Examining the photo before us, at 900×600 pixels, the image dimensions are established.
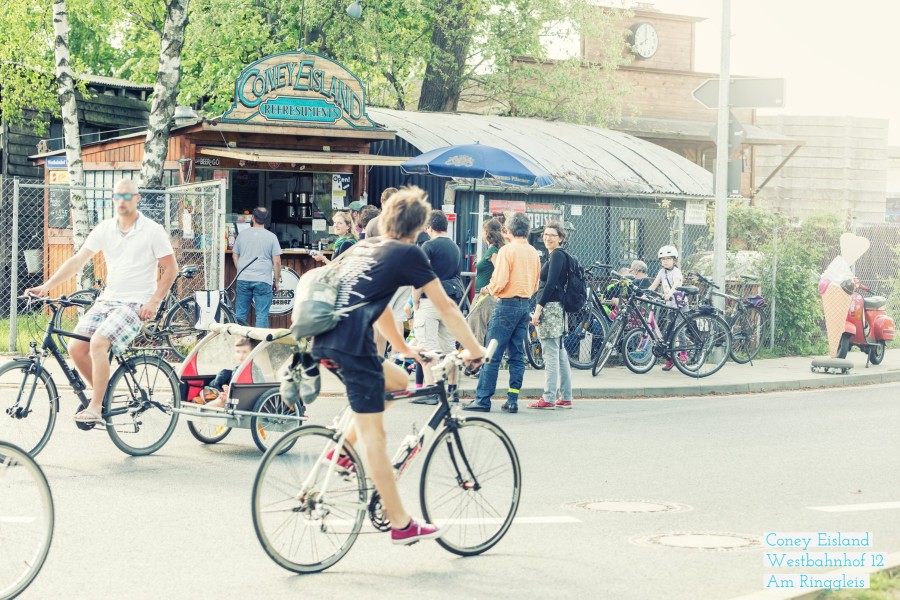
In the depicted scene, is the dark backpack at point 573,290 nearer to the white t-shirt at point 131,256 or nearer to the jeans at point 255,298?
the white t-shirt at point 131,256

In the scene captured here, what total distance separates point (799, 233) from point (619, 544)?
13.2m

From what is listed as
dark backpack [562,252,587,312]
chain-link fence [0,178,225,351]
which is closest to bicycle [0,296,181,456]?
dark backpack [562,252,587,312]

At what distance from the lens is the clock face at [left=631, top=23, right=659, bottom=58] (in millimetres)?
35375

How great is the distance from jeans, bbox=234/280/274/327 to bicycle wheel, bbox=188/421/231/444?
19.1 ft

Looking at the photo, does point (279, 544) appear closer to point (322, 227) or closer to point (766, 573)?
point (766, 573)

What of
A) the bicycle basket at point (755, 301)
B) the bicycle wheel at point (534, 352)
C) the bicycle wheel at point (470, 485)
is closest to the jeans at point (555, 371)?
the bicycle wheel at point (534, 352)

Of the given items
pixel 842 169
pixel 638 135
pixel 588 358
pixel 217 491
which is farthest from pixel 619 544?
pixel 842 169

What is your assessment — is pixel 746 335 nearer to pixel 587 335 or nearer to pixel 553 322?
pixel 587 335

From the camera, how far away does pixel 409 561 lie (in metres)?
6.11

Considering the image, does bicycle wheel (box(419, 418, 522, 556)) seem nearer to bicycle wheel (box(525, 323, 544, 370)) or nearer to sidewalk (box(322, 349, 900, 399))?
sidewalk (box(322, 349, 900, 399))

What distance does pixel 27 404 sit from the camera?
328 inches

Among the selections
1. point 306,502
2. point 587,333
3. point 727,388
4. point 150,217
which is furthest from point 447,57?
point 306,502

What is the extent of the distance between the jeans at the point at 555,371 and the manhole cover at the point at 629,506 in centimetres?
434

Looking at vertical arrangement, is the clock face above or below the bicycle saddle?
above
